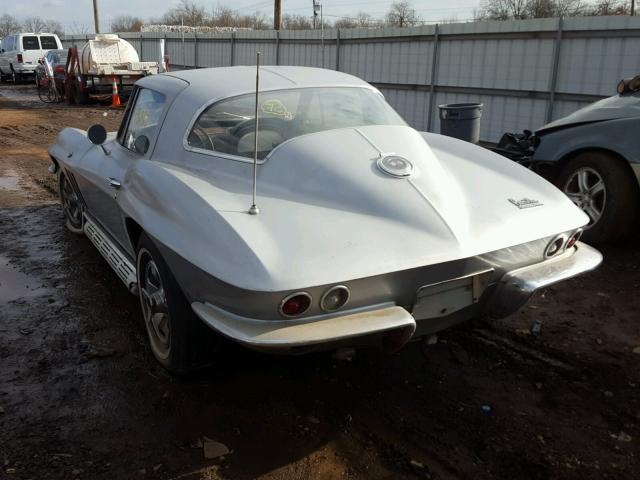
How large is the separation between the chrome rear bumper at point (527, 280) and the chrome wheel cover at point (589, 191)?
97.0 inches

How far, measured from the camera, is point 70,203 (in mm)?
5859

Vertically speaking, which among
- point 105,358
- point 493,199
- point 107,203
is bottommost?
point 105,358

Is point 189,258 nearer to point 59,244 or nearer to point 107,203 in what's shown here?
point 107,203

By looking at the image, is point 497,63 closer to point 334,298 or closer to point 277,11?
point 334,298

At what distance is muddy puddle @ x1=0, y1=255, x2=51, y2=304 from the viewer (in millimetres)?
4527

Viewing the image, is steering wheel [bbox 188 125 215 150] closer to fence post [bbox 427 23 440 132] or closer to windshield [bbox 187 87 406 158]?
windshield [bbox 187 87 406 158]

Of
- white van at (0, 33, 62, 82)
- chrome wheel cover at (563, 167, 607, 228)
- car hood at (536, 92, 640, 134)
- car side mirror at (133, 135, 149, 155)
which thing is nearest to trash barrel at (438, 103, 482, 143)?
car hood at (536, 92, 640, 134)

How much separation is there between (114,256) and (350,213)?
6.76 ft

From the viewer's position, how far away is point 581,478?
2.56m

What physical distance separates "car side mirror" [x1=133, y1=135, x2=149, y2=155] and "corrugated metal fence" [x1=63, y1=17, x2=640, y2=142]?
7909 mm

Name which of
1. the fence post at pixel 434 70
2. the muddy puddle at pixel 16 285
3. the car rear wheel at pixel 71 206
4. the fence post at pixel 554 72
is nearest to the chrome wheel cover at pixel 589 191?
the car rear wheel at pixel 71 206

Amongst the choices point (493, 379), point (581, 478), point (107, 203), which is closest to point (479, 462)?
point (581, 478)

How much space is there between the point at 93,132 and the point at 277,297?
9.16ft

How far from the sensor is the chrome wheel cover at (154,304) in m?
3.28
